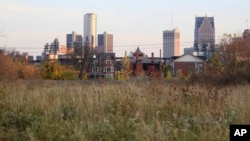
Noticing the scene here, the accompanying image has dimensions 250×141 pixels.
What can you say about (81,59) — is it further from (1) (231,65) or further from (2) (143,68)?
(1) (231,65)

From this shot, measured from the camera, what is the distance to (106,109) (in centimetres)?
1013

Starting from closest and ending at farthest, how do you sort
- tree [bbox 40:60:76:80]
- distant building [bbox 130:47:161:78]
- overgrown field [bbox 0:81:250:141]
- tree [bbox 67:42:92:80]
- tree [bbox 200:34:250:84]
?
overgrown field [bbox 0:81:250:141] → distant building [bbox 130:47:161:78] → tree [bbox 200:34:250:84] → tree [bbox 40:60:76:80] → tree [bbox 67:42:92:80]

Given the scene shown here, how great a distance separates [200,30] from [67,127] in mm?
150258

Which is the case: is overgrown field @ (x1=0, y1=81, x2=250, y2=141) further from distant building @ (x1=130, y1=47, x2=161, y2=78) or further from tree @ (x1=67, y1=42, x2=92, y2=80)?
tree @ (x1=67, y1=42, x2=92, y2=80)

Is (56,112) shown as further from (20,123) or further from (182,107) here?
(182,107)

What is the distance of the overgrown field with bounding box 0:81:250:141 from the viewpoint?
7414 mm

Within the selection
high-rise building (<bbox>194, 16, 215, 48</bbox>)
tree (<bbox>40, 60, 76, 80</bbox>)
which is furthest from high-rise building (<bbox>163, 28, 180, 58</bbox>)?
tree (<bbox>40, 60, 76, 80</bbox>)

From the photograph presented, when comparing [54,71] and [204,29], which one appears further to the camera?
[204,29]

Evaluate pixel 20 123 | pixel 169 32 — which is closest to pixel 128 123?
pixel 20 123

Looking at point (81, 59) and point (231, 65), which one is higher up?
point (81, 59)

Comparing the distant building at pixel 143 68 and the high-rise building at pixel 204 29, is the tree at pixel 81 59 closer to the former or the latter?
the distant building at pixel 143 68

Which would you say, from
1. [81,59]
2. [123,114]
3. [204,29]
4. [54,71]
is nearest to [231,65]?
[123,114]

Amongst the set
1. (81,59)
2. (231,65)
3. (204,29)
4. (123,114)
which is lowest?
(123,114)

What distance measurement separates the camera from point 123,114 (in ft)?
30.9
